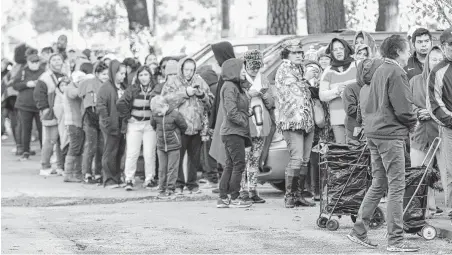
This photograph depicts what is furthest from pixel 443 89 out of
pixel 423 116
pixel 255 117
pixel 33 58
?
pixel 33 58

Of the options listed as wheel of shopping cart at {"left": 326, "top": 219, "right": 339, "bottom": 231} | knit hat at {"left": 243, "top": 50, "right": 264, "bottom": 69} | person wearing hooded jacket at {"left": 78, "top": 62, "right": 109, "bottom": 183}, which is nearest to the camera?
wheel of shopping cart at {"left": 326, "top": 219, "right": 339, "bottom": 231}

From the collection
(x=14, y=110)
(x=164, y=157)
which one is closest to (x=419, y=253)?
(x=164, y=157)

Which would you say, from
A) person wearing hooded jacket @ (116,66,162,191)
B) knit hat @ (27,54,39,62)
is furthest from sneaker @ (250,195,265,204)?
knit hat @ (27,54,39,62)

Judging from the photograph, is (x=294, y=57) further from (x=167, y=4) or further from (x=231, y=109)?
(x=167, y=4)

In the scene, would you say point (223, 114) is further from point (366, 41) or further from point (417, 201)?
point (417, 201)

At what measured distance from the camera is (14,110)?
2375 cm

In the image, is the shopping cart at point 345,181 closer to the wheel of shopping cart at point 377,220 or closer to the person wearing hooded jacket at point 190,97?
the wheel of shopping cart at point 377,220

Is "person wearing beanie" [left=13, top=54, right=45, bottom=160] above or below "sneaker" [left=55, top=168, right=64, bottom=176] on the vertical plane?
above

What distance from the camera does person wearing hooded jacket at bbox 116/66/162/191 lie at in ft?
52.5

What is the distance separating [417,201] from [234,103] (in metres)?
3.14

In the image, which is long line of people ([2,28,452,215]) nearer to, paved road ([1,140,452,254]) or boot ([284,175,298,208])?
boot ([284,175,298,208])

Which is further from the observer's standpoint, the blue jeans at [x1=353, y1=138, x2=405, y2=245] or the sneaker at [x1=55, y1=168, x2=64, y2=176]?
the sneaker at [x1=55, y1=168, x2=64, y2=176]

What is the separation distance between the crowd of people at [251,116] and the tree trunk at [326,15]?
2484 millimetres

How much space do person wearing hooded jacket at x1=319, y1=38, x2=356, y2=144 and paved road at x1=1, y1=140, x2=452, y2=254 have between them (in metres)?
1.08
